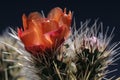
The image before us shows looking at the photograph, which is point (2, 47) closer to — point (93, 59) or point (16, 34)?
point (16, 34)

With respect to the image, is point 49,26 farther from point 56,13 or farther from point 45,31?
point 56,13

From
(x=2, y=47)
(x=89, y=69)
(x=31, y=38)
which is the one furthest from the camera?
(x=2, y=47)

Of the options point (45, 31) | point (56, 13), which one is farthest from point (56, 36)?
point (56, 13)

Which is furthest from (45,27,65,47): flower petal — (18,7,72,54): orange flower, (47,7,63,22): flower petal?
(47,7,63,22): flower petal

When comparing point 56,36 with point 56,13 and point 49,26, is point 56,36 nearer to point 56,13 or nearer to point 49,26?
point 49,26

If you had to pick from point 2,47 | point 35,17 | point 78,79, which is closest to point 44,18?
point 35,17

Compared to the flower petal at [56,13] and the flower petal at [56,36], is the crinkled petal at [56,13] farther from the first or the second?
the flower petal at [56,36]

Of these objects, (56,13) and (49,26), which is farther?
(56,13)

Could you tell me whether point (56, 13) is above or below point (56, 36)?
above
